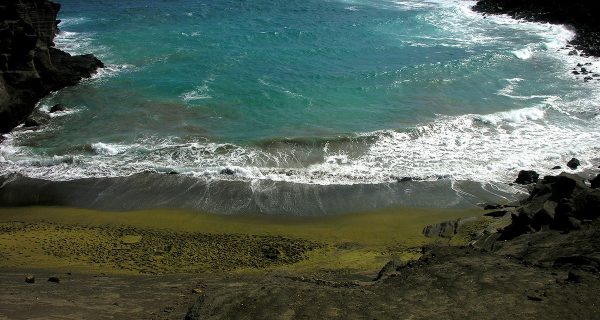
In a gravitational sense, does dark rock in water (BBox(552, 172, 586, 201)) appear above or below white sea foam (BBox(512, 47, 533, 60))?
below

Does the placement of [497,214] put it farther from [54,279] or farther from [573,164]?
[54,279]

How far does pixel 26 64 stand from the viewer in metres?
36.1

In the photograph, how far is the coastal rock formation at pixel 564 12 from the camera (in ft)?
165

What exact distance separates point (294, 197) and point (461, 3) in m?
51.8

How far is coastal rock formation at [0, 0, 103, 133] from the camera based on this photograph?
3400 cm

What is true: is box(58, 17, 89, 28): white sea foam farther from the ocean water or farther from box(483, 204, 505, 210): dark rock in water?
box(483, 204, 505, 210): dark rock in water

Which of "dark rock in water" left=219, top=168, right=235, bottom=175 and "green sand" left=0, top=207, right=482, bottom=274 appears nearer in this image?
"green sand" left=0, top=207, right=482, bottom=274

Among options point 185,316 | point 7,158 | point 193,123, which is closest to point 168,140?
point 193,123

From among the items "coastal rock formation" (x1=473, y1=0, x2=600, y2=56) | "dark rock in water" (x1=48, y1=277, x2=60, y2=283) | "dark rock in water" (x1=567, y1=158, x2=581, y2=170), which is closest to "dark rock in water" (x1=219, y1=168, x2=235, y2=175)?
"dark rock in water" (x1=48, y1=277, x2=60, y2=283)

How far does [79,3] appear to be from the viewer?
6712cm

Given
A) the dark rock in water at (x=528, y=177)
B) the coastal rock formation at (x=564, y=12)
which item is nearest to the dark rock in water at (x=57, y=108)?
the dark rock in water at (x=528, y=177)

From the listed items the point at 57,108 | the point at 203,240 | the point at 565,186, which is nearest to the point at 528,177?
the point at 565,186

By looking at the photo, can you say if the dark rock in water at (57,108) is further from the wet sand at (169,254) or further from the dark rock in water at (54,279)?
the dark rock in water at (54,279)

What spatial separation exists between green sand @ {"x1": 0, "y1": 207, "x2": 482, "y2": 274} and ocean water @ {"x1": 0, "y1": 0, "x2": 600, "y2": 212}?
1.63m
